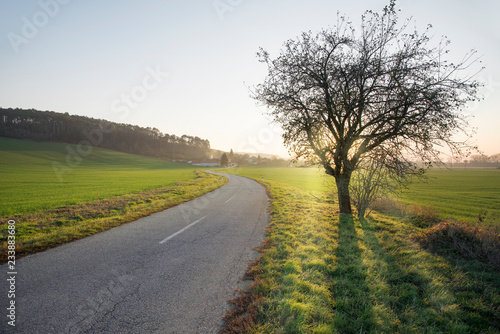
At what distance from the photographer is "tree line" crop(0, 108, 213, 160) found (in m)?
83.2

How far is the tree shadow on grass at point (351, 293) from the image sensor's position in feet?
9.74

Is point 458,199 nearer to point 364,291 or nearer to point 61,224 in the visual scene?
point 364,291

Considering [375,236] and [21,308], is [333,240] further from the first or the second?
[21,308]

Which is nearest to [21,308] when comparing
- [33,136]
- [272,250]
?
[272,250]

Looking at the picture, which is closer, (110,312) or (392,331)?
(392,331)

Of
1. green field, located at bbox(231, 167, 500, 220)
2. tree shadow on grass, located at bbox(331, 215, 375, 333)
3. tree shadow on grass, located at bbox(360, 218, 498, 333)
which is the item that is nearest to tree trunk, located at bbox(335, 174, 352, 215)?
green field, located at bbox(231, 167, 500, 220)

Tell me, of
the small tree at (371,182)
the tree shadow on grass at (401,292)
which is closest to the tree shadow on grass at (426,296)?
the tree shadow on grass at (401,292)

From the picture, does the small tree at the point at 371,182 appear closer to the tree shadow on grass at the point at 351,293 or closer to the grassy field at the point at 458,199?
the grassy field at the point at 458,199

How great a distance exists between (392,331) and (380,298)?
794mm

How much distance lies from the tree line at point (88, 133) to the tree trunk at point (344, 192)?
11207 centimetres

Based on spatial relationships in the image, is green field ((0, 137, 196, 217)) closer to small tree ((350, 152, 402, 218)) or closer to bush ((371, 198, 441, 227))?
small tree ((350, 152, 402, 218))

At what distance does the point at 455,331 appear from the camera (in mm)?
2916

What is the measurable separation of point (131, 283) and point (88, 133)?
12391cm

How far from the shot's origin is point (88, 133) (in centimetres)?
9938
